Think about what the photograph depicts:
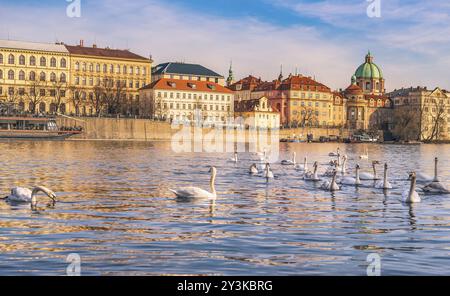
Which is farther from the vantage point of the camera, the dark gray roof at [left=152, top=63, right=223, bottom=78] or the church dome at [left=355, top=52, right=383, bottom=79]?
the church dome at [left=355, top=52, right=383, bottom=79]

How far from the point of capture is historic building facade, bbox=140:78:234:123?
12525 centimetres

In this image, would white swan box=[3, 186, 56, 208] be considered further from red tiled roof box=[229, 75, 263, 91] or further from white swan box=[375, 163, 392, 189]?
red tiled roof box=[229, 75, 263, 91]

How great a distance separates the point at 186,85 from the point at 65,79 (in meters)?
23.2

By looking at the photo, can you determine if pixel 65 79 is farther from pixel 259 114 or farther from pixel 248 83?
pixel 248 83

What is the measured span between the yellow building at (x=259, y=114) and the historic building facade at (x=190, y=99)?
3030 mm

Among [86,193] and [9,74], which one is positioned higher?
[9,74]

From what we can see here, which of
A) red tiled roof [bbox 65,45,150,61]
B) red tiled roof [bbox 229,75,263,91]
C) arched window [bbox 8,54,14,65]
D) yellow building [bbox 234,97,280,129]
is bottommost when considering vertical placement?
yellow building [bbox 234,97,280,129]

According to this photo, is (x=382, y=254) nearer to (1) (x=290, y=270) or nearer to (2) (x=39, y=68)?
(1) (x=290, y=270)

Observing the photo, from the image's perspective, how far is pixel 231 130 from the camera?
113688 mm

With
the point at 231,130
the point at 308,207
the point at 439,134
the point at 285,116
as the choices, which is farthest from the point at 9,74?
the point at 308,207

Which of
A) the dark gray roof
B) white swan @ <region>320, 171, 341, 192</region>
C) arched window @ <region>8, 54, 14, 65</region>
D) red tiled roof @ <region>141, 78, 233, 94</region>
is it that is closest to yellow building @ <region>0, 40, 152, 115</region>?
arched window @ <region>8, 54, 14, 65</region>

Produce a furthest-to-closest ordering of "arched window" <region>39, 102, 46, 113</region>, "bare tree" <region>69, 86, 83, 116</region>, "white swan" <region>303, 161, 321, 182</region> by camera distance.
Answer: "arched window" <region>39, 102, 46, 113</region>, "bare tree" <region>69, 86, 83, 116</region>, "white swan" <region>303, 161, 321, 182</region>

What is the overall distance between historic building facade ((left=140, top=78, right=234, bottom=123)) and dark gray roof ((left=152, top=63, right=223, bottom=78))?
6.41m
